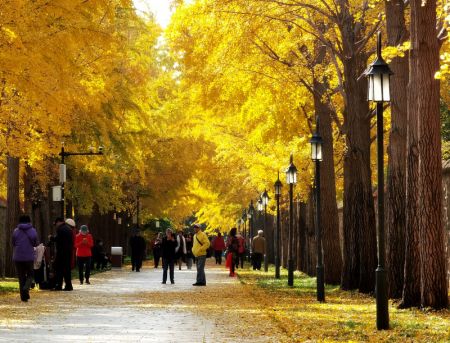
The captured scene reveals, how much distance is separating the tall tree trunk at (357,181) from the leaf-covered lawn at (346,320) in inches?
33.2

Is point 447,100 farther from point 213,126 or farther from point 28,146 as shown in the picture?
point 213,126

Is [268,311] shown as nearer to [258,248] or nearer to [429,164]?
[429,164]

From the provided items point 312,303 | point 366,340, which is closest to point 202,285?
point 312,303

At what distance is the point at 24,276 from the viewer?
22.4 meters

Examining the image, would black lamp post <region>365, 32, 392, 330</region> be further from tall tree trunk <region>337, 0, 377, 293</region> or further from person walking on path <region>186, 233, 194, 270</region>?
person walking on path <region>186, 233, 194, 270</region>

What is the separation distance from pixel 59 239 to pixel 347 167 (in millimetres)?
7136

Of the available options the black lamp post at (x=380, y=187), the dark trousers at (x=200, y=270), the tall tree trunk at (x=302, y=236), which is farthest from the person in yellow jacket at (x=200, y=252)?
the black lamp post at (x=380, y=187)

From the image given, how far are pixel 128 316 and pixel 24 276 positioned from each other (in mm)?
5279

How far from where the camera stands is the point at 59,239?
26953mm

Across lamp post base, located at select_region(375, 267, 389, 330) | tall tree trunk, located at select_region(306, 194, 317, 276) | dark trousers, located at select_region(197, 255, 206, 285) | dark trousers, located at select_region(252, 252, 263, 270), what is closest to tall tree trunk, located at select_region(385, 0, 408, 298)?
lamp post base, located at select_region(375, 267, 389, 330)

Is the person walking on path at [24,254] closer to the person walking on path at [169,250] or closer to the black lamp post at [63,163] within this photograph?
the black lamp post at [63,163]

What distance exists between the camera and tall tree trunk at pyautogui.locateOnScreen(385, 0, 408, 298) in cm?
2008

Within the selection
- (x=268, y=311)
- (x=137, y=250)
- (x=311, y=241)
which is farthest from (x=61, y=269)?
(x=137, y=250)

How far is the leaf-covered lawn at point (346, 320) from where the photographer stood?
45.3 feet
